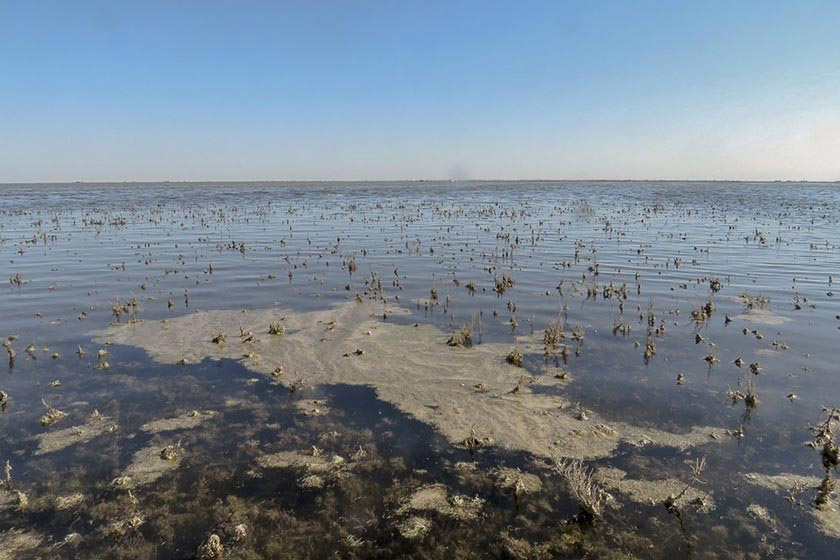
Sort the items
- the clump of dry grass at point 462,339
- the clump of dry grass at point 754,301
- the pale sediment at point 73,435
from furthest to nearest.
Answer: the clump of dry grass at point 754,301 → the clump of dry grass at point 462,339 → the pale sediment at point 73,435

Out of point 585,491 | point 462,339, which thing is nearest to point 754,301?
point 462,339

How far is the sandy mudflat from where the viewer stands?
8.18 meters

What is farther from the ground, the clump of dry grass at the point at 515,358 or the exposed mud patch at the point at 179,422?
the clump of dry grass at the point at 515,358

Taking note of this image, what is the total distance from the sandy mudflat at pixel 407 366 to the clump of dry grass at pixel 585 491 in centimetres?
74

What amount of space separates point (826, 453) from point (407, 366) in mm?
7428

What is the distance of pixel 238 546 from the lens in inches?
228

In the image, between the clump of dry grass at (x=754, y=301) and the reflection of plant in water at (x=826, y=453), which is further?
the clump of dry grass at (x=754, y=301)

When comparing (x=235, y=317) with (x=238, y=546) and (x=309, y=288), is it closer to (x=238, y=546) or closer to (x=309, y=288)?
(x=309, y=288)

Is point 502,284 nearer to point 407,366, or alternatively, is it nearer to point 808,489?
point 407,366

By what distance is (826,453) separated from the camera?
7.29 metres

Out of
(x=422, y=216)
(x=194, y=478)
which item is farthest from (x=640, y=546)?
(x=422, y=216)

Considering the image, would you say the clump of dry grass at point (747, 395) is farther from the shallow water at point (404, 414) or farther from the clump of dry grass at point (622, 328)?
the clump of dry grass at point (622, 328)

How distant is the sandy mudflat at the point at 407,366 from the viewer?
8180 millimetres

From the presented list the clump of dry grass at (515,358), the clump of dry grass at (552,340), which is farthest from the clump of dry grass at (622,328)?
the clump of dry grass at (515,358)
